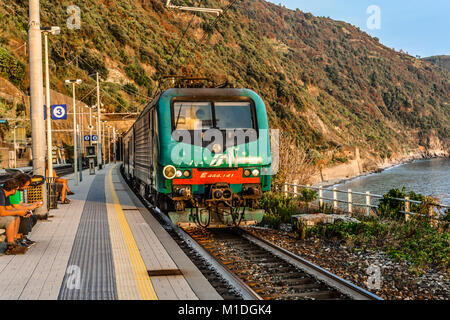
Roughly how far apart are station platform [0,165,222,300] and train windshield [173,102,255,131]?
8.05ft

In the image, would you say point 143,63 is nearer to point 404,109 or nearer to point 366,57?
point 404,109

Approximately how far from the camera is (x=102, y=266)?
6613 millimetres

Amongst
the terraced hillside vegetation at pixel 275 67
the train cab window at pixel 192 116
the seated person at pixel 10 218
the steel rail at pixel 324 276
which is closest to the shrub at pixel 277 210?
the steel rail at pixel 324 276

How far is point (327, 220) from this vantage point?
35.4 feet

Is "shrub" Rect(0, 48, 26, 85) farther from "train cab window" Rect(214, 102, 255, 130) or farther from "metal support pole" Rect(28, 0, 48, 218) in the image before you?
"train cab window" Rect(214, 102, 255, 130)

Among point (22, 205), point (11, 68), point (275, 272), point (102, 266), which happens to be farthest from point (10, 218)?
point (11, 68)

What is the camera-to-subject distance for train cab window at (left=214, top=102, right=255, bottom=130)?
973 cm

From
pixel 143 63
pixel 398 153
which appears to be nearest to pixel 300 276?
pixel 143 63

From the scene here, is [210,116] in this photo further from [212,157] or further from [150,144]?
[150,144]

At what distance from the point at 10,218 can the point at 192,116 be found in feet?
13.7
